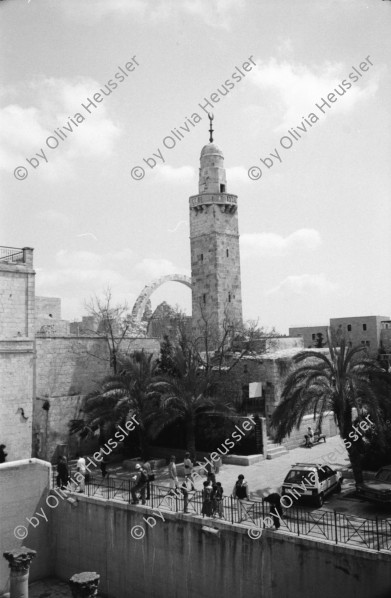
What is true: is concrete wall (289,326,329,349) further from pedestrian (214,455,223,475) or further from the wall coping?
the wall coping

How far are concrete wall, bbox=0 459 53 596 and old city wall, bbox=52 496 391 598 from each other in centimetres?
41

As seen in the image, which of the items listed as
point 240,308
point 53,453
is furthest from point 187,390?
point 240,308

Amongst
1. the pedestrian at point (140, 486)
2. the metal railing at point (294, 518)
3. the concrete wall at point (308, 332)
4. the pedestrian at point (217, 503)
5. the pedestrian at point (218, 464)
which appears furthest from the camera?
the concrete wall at point (308, 332)

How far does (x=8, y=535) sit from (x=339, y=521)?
443 inches

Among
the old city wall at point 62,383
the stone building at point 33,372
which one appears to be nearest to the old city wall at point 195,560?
the stone building at point 33,372

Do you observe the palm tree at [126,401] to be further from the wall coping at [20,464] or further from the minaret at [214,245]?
the minaret at [214,245]

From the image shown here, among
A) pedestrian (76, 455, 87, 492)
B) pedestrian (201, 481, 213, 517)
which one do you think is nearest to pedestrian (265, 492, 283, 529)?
pedestrian (201, 481, 213, 517)

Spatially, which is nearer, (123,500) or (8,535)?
(123,500)

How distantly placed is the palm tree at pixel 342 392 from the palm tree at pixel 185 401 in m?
4.07

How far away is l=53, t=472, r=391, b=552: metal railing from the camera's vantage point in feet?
40.7

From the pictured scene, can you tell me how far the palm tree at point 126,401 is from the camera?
70.5 ft

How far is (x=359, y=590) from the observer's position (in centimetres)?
1184

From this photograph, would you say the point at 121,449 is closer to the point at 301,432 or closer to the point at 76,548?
the point at 76,548

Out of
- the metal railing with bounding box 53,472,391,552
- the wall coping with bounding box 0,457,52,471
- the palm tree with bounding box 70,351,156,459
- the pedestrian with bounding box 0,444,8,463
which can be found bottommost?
the metal railing with bounding box 53,472,391,552
